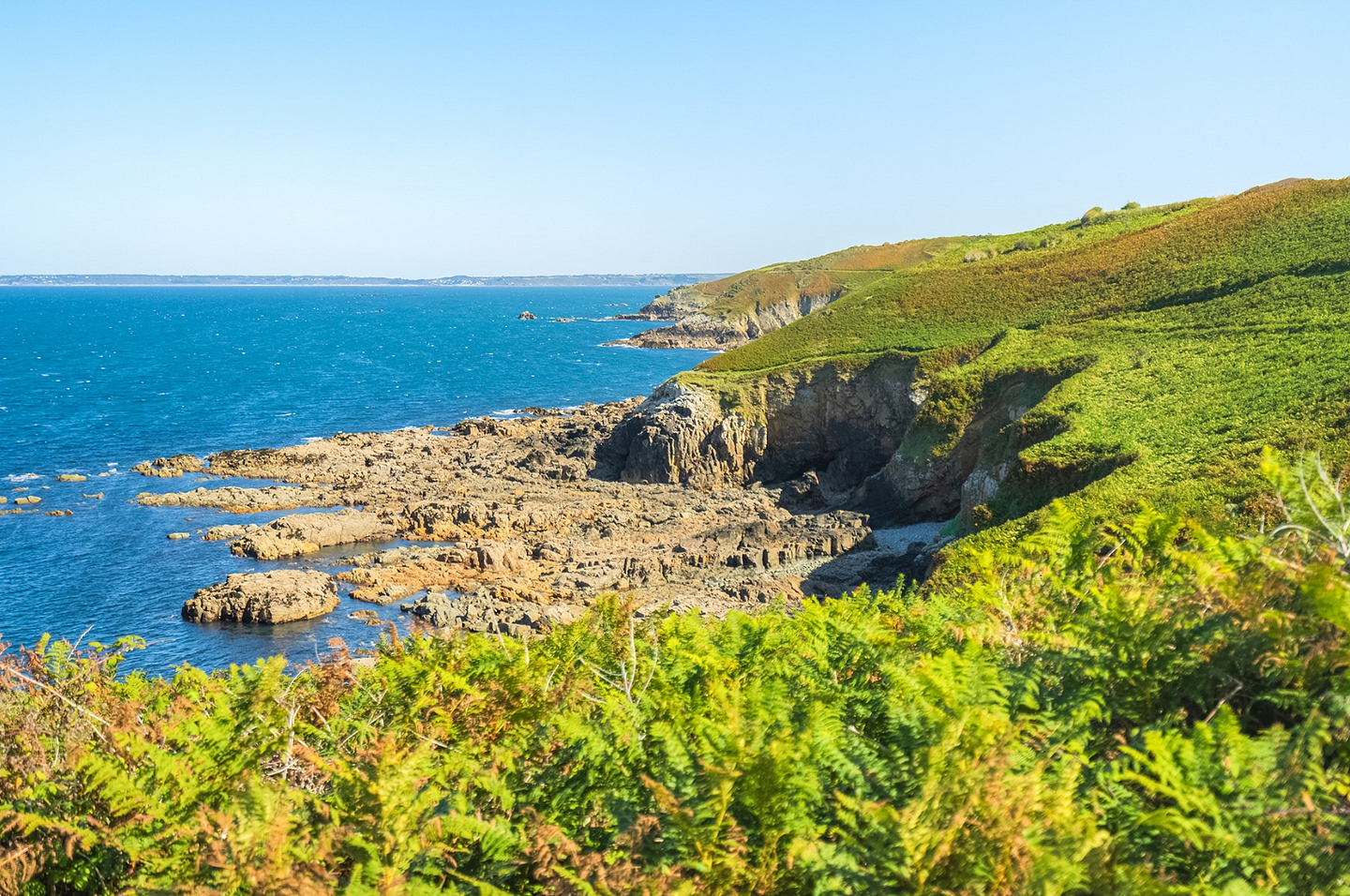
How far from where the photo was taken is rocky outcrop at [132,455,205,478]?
5250 cm

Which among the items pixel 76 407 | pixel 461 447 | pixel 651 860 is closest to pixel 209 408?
pixel 76 407

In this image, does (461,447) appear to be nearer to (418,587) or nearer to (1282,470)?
(418,587)

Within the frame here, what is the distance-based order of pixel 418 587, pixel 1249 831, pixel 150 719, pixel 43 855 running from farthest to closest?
1. pixel 418 587
2. pixel 150 719
3. pixel 43 855
4. pixel 1249 831

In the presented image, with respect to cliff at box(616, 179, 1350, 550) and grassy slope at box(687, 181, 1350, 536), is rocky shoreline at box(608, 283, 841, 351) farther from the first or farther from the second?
cliff at box(616, 179, 1350, 550)

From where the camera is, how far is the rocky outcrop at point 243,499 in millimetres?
46281

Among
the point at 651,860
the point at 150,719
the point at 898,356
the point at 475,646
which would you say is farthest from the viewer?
the point at 898,356

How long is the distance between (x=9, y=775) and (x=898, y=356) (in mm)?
47433

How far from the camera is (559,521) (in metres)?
41.6

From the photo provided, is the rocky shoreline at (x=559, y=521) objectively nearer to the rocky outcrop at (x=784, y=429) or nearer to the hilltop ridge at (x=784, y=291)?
the rocky outcrop at (x=784, y=429)

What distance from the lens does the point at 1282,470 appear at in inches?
213

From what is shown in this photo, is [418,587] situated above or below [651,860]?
below

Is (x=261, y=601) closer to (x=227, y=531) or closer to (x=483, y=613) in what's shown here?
(x=483, y=613)

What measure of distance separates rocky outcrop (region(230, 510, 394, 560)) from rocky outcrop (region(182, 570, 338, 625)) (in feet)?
17.4

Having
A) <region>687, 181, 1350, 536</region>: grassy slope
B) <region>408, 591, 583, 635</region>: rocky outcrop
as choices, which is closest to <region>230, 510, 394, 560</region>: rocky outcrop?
<region>408, 591, 583, 635</region>: rocky outcrop
